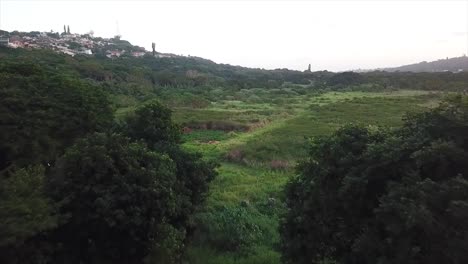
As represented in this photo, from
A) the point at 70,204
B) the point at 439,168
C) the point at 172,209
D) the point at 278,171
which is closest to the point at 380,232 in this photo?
the point at 439,168

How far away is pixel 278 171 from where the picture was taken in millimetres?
21125

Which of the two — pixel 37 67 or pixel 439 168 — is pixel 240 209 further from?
pixel 37 67

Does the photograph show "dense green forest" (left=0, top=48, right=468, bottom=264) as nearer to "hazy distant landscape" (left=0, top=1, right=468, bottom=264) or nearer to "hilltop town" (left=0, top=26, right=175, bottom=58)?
"hazy distant landscape" (left=0, top=1, right=468, bottom=264)

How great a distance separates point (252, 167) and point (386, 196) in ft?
48.0

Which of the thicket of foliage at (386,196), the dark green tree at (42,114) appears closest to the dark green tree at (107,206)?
the thicket of foliage at (386,196)

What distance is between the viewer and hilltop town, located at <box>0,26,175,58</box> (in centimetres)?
9962

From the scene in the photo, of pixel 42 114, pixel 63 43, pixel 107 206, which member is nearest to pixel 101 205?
pixel 107 206

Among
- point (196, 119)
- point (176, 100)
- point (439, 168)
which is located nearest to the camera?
point (439, 168)

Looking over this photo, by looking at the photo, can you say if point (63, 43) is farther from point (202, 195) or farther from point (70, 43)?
point (202, 195)

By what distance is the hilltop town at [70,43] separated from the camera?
99.6 metres

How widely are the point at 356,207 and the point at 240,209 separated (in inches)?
270

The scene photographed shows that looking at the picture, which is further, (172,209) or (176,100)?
(176,100)

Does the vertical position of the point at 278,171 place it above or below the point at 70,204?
below

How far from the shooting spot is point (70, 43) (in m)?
124
